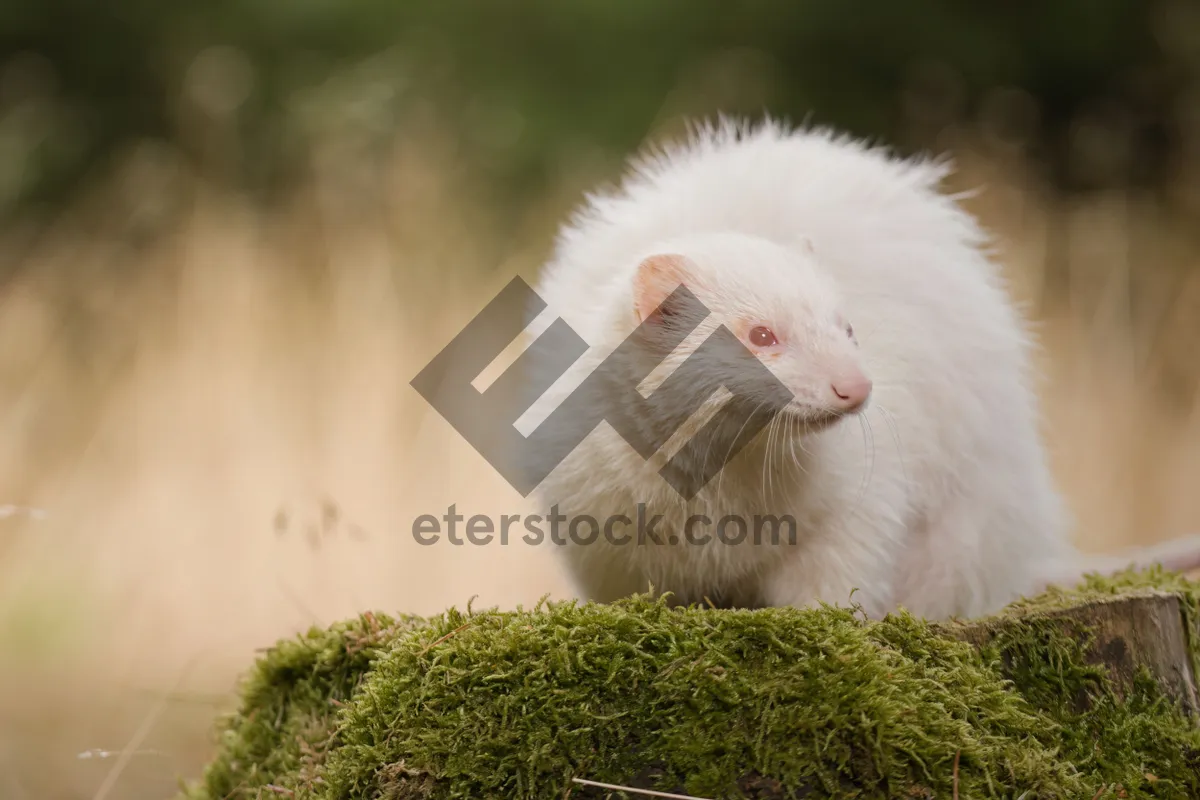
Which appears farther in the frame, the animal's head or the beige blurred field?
the beige blurred field

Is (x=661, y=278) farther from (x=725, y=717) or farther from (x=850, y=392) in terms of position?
(x=725, y=717)

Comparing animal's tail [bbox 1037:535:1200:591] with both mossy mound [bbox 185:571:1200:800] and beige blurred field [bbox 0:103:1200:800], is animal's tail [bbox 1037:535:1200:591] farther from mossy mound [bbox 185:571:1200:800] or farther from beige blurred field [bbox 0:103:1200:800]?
beige blurred field [bbox 0:103:1200:800]

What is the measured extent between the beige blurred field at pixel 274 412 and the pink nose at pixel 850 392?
115 inches

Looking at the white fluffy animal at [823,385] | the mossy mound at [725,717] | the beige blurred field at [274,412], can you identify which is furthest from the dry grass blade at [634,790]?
the beige blurred field at [274,412]

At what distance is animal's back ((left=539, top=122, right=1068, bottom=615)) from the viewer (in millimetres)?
3506

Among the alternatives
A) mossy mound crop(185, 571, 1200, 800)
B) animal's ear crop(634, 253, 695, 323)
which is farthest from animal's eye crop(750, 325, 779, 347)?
mossy mound crop(185, 571, 1200, 800)

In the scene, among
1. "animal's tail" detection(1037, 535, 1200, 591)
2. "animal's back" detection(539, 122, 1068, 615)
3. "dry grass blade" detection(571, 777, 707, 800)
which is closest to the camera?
"dry grass blade" detection(571, 777, 707, 800)

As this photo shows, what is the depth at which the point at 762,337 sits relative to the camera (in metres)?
3.08

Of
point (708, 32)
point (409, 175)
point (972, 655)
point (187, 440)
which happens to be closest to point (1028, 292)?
point (708, 32)

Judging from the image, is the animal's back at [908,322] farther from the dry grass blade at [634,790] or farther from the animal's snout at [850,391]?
the dry grass blade at [634,790]

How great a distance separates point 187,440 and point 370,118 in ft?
7.55

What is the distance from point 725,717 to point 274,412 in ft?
14.5

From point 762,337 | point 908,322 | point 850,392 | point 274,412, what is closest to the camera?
point 850,392

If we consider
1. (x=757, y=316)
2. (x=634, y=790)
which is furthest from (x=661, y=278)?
(x=634, y=790)
